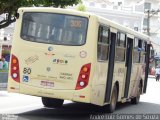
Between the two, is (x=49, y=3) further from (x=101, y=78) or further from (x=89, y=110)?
(x=101, y=78)

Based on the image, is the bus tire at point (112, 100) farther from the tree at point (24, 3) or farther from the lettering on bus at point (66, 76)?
the tree at point (24, 3)

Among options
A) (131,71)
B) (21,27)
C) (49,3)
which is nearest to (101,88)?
(21,27)

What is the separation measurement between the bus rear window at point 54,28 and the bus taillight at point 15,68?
604mm

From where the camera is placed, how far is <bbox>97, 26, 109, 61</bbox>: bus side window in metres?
15.1

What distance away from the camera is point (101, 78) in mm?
15531

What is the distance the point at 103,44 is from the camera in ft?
51.0

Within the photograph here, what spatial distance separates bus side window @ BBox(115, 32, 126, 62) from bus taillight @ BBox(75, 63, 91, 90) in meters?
2.78

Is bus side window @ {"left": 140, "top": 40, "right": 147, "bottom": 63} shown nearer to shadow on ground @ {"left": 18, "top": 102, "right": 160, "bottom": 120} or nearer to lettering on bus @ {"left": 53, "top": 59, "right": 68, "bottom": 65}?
shadow on ground @ {"left": 18, "top": 102, "right": 160, "bottom": 120}

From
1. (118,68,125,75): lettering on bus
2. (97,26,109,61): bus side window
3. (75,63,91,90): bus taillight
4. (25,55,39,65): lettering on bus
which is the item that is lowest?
(118,68,125,75): lettering on bus

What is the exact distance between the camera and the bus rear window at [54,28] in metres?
14.7

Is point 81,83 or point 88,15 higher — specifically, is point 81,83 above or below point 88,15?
below

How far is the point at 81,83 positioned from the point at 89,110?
3.61 m

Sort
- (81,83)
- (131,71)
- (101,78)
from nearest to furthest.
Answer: (81,83) → (101,78) → (131,71)

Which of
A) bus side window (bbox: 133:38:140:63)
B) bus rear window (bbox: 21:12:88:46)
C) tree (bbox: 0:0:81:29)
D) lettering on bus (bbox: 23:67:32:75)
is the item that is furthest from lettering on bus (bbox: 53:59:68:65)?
tree (bbox: 0:0:81:29)
